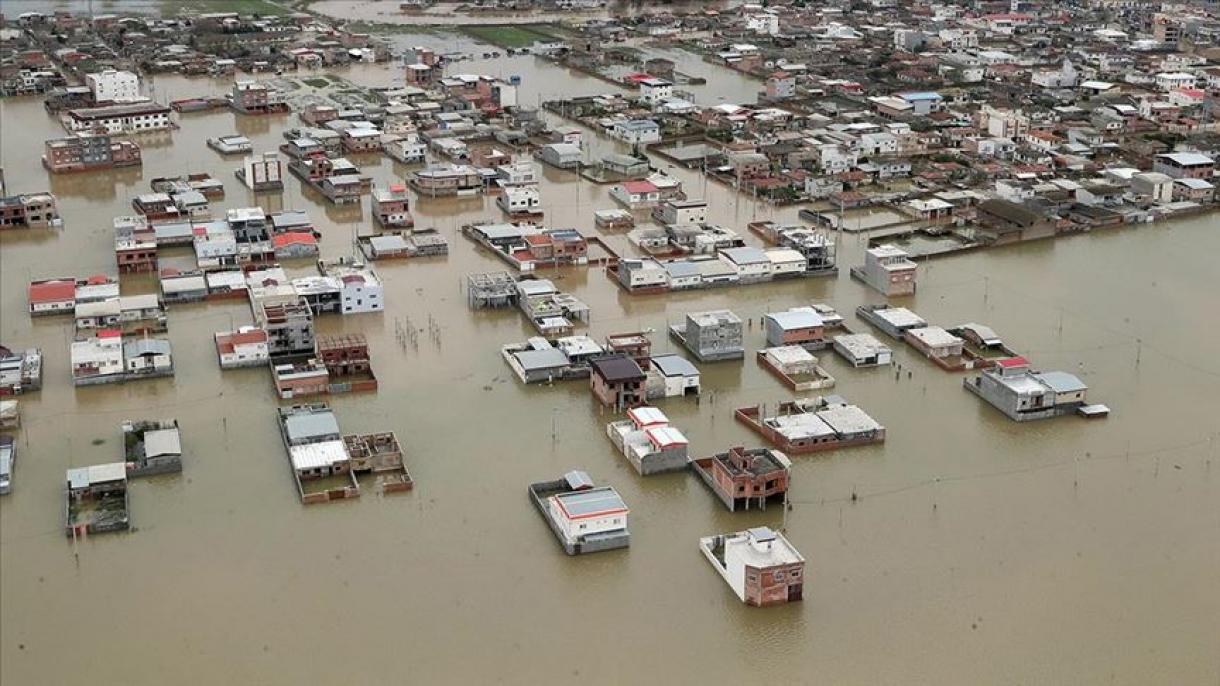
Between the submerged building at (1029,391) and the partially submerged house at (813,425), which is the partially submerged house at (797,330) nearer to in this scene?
the partially submerged house at (813,425)

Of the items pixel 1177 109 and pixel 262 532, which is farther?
pixel 1177 109

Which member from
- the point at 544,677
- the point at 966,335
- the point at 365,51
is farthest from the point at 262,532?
the point at 365,51

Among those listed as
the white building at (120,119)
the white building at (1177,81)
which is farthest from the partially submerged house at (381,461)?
the white building at (1177,81)

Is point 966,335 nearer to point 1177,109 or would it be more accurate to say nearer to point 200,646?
point 200,646

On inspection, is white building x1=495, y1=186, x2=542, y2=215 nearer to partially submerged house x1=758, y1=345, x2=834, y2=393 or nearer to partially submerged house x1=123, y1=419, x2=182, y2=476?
partially submerged house x1=758, y1=345, x2=834, y2=393

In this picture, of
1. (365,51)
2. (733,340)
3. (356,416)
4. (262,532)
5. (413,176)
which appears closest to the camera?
(262,532)

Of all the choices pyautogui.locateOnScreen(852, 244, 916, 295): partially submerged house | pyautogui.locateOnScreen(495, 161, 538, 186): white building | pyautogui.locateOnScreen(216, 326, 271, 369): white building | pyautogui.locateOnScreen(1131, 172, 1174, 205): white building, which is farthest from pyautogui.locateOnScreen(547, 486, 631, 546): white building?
pyautogui.locateOnScreen(1131, 172, 1174, 205): white building
